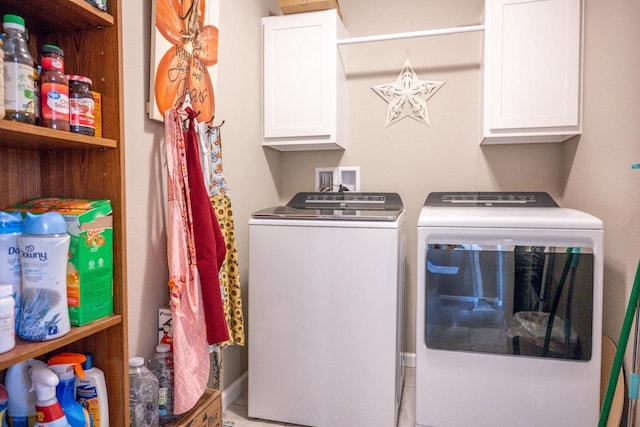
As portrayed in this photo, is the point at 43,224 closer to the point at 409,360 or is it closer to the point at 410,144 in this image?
the point at 410,144

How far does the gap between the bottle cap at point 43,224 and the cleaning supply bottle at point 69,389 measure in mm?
357

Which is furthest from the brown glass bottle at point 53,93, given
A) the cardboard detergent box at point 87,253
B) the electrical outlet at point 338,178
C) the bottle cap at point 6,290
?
the electrical outlet at point 338,178

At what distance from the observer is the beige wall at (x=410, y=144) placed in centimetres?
146

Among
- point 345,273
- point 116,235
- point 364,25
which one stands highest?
point 364,25

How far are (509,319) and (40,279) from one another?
1726mm

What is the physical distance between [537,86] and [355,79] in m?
1.12

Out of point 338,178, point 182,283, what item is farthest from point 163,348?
point 338,178

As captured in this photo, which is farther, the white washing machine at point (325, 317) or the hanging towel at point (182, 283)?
the white washing machine at point (325, 317)

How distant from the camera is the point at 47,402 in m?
0.91

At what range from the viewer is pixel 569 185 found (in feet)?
7.20

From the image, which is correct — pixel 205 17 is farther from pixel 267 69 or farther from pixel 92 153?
pixel 92 153

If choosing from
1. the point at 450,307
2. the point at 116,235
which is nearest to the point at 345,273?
the point at 450,307

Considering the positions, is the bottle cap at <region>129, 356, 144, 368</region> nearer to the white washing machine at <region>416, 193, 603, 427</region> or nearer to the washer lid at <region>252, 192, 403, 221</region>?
the washer lid at <region>252, 192, 403, 221</region>

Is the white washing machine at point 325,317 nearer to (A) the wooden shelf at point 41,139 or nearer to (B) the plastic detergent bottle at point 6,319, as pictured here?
(A) the wooden shelf at point 41,139
